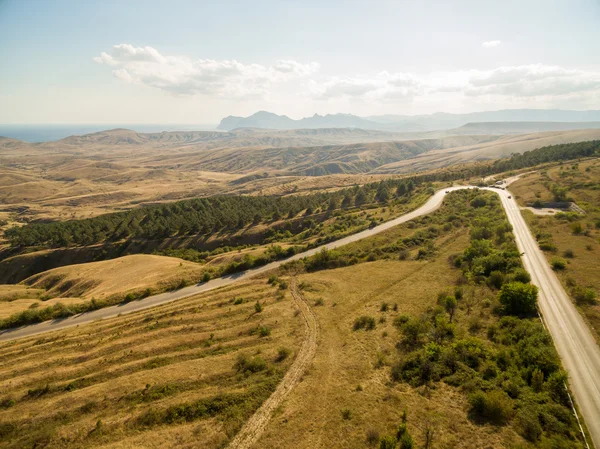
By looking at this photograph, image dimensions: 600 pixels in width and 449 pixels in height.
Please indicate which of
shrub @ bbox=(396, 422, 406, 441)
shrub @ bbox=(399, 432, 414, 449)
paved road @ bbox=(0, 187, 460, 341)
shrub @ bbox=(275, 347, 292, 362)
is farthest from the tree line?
shrub @ bbox=(399, 432, 414, 449)

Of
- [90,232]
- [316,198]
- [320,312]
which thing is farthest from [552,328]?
[90,232]

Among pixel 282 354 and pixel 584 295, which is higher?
pixel 584 295

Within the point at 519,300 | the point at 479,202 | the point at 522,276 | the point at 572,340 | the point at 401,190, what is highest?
the point at 401,190

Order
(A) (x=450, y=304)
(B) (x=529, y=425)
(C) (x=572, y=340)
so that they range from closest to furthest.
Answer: (B) (x=529, y=425) → (C) (x=572, y=340) → (A) (x=450, y=304)

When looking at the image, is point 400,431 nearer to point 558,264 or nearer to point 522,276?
point 522,276

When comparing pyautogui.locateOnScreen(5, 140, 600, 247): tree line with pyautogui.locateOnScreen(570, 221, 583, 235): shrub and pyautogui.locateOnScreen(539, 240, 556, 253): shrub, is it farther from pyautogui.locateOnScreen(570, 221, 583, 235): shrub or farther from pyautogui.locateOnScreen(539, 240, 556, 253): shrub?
pyautogui.locateOnScreen(539, 240, 556, 253): shrub

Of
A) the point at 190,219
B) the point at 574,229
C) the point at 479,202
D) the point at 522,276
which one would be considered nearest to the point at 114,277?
the point at 190,219
